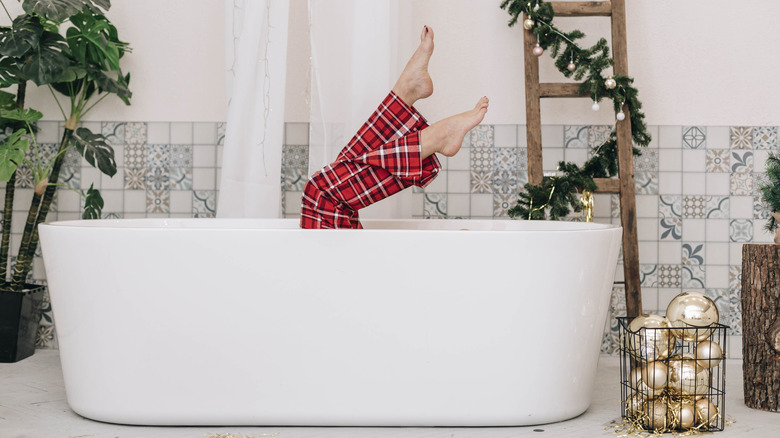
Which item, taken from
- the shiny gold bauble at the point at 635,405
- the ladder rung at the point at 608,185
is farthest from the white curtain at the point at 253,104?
the shiny gold bauble at the point at 635,405

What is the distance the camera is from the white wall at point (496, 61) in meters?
2.69

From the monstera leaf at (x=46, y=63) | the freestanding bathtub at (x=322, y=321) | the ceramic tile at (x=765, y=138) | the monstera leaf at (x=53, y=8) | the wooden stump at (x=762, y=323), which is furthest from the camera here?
the ceramic tile at (x=765, y=138)

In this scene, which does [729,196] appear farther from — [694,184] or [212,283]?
[212,283]

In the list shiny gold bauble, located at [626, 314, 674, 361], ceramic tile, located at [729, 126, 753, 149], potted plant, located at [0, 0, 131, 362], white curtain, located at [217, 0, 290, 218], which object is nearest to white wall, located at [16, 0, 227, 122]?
potted plant, located at [0, 0, 131, 362]

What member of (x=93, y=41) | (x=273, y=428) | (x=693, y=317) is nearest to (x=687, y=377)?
(x=693, y=317)

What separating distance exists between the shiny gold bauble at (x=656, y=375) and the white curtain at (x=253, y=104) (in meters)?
1.26

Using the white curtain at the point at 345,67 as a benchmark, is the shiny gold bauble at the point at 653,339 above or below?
below

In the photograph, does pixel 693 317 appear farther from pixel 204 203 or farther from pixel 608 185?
pixel 204 203

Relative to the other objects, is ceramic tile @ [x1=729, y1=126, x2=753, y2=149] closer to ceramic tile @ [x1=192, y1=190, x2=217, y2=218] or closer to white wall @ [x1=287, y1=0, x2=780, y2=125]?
white wall @ [x1=287, y1=0, x2=780, y2=125]

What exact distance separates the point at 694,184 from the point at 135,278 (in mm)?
2078

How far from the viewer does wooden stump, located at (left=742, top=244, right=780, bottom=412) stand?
1892mm

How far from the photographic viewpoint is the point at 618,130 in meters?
2.50

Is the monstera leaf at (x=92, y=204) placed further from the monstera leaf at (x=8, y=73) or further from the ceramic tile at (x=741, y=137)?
the ceramic tile at (x=741, y=137)

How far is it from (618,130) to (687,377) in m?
1.07
